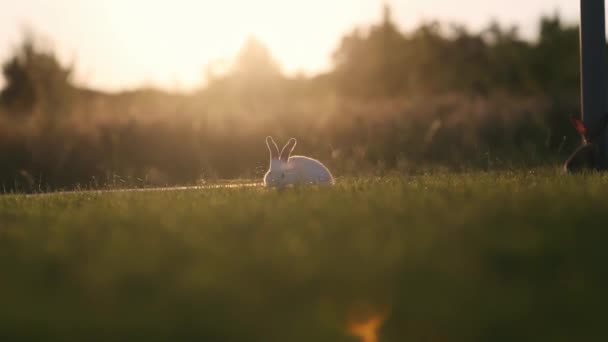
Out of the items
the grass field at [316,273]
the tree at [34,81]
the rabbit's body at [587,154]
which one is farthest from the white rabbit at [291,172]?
the tree at [34,81]

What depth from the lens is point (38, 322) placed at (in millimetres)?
3318

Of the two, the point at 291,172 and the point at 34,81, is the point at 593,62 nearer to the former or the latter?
the point at 291,172

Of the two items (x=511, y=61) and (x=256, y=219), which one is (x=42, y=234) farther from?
(x=511, y=61)

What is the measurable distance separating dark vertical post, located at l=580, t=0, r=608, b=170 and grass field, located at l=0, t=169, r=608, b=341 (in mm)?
5513

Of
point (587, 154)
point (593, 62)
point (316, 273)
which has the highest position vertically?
point (593, 62)

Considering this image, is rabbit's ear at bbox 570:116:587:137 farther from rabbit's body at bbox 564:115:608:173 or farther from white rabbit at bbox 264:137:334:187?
white rabbit at bbox 264:137:334:187

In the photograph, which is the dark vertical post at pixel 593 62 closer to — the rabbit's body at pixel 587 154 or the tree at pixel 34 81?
the rabbit's body at pixel 587 154

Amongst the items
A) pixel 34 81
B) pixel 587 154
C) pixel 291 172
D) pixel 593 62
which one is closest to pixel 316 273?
pixel 291 172

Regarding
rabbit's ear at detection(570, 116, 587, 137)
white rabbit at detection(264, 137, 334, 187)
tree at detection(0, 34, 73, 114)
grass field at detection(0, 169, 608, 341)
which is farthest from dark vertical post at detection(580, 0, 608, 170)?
tree at detection(0, 34, 73, 114)

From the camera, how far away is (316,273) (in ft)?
12.6

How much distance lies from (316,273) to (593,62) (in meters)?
9.01

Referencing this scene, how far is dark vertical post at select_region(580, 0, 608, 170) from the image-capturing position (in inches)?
448

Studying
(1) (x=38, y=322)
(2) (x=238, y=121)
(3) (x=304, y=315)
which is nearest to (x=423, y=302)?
(3) (x=304, y=315)

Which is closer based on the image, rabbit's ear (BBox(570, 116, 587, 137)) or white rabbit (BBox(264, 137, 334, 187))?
white rabbit (BBox(264, 137, 334, 187))
